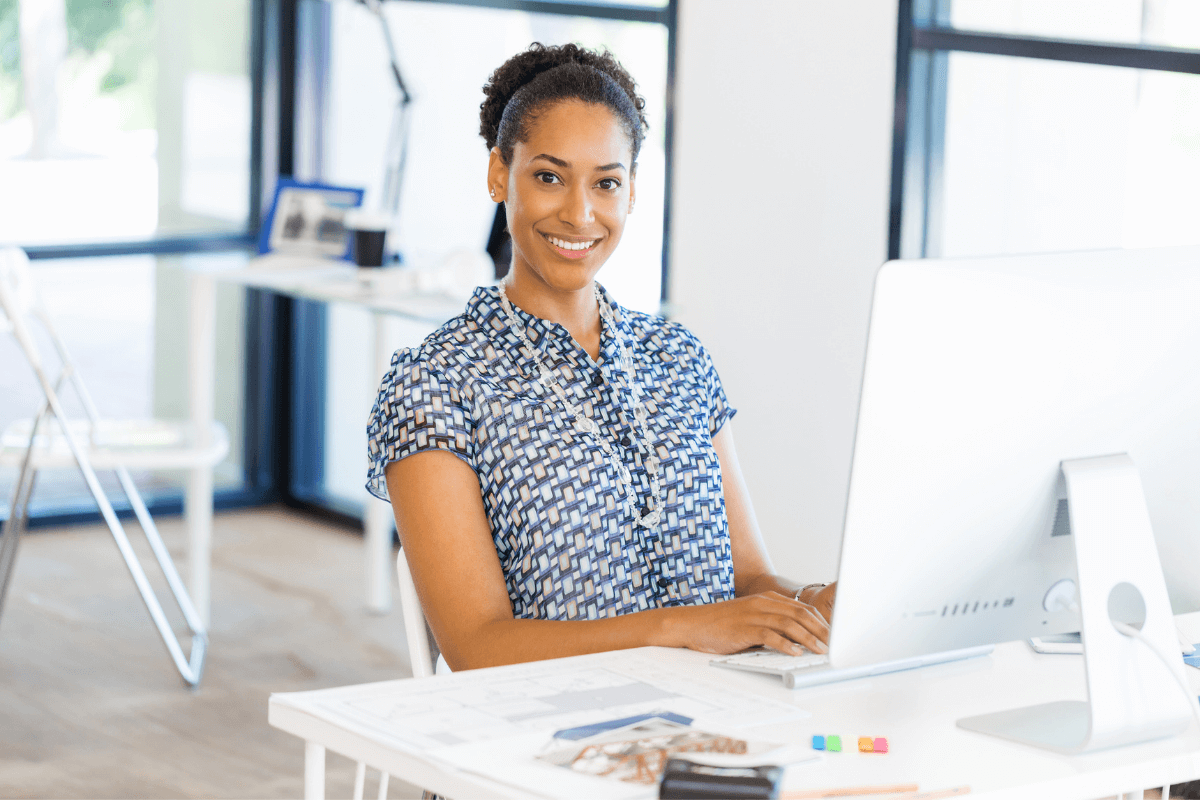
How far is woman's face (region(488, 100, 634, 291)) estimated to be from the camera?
6.15ft

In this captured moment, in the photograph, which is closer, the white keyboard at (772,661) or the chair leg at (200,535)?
the white keyboard at (772,661)

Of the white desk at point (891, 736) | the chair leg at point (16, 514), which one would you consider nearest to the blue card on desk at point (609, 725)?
the white desk at point (891, 736)

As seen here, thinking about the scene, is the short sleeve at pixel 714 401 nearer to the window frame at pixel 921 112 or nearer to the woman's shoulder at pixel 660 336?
the woman's shoulder at pixel 660 336

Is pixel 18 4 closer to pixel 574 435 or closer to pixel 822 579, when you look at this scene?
pixel 822 579

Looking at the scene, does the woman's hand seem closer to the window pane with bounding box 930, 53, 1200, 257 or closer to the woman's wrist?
the woman's wrist

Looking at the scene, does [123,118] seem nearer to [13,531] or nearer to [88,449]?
[88,449]

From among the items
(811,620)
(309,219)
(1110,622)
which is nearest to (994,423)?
(1110,622)

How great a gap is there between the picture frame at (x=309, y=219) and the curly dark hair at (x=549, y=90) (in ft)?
7.32

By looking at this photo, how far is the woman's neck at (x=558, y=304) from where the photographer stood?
76.2 inches

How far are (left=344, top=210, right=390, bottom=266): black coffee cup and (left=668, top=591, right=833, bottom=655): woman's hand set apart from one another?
2.40m

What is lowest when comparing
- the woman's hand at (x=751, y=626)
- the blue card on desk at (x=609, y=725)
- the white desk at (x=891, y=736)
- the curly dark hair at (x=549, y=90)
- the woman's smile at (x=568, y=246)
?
the white desk at (x=891, y=736)

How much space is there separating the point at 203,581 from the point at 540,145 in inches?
93.4

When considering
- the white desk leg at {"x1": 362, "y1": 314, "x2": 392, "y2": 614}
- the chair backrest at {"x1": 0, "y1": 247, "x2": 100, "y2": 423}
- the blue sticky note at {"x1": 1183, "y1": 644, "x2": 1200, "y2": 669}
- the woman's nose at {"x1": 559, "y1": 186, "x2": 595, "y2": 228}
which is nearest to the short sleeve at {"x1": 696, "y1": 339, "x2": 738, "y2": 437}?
the woman's nose at {"x1": 559, "y1": 186, "x2": 595, "y2": 228}

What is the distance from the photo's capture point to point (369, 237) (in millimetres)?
3871
